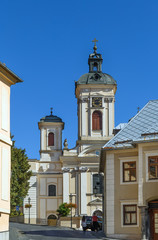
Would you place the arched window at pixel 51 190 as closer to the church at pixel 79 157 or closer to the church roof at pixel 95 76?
the church at pixel 79 157

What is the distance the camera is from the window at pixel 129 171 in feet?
116

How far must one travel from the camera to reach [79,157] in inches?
3199

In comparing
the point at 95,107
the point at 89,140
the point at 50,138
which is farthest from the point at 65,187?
the point at 95,107

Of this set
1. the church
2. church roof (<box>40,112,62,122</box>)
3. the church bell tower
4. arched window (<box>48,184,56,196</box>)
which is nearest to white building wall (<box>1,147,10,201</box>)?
the church

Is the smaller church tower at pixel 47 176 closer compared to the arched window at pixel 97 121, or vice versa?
the arched window at pixel 97 121

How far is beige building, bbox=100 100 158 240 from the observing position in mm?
33469

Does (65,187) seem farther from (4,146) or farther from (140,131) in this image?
(4,146)

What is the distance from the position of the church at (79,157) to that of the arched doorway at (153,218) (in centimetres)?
4425

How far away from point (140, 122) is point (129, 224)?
22.2 ft

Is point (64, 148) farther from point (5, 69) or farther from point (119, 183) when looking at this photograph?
point (5, 69)

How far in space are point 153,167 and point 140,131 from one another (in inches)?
123

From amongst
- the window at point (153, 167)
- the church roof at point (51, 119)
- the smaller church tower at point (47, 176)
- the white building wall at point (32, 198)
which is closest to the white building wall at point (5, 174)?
the window at point (153, 167)

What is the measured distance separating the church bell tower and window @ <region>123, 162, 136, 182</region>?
46.2m

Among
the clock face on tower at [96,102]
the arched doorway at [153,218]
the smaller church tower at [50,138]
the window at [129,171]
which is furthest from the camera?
the smaller church tower at [50,138]
